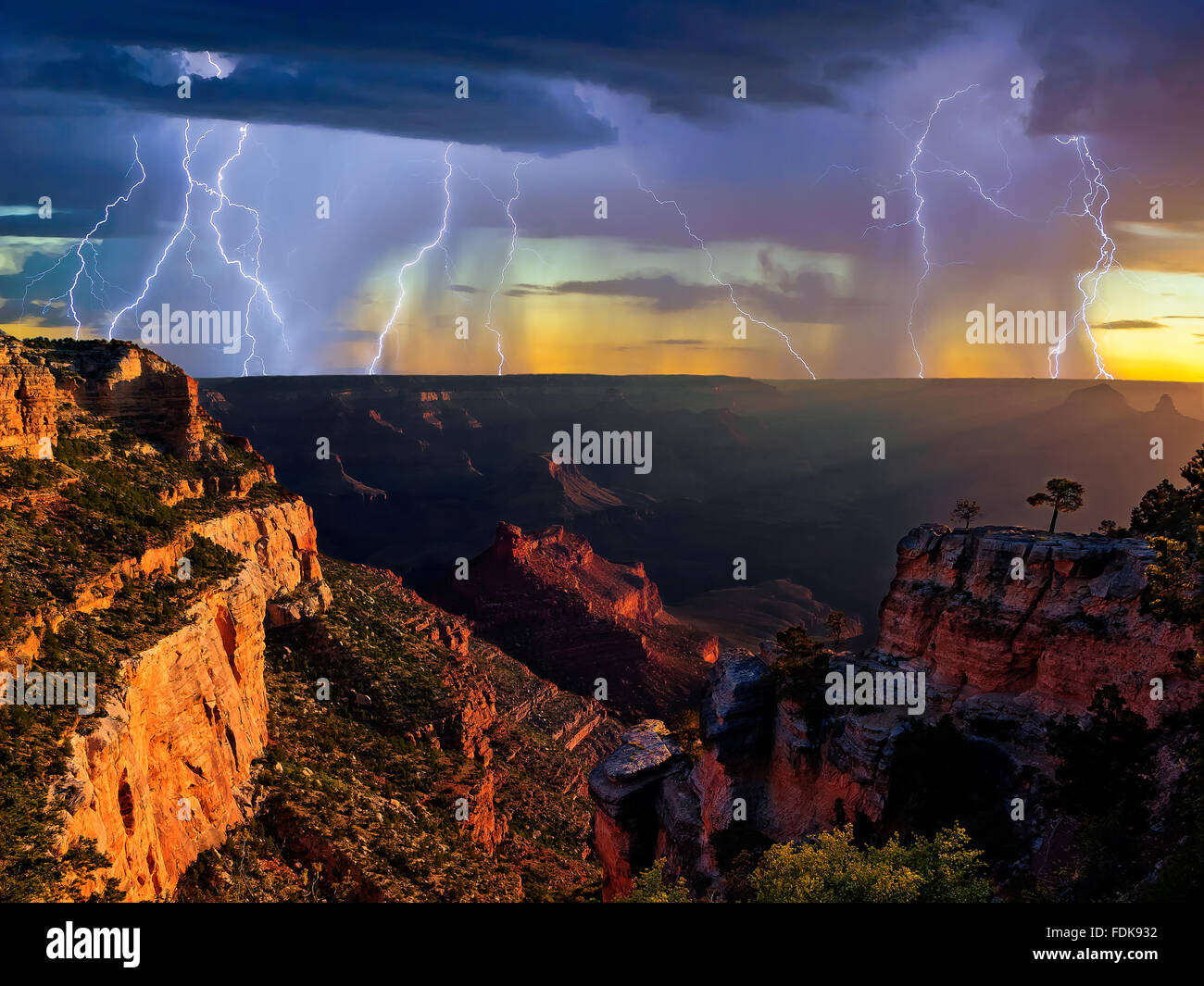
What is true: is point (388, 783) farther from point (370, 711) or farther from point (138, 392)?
point (138, 392)

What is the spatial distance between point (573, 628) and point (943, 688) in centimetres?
6480

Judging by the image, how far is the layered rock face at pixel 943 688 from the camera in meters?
28.4

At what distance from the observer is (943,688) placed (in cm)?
3356

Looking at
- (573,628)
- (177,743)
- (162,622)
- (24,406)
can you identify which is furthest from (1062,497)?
(573,628)

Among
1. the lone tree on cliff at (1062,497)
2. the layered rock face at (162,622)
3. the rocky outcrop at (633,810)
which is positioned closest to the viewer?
the layered rock face at (162,622)

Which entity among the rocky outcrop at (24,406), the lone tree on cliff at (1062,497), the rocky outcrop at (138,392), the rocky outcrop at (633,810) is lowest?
the rocky outcrop at (633,810)

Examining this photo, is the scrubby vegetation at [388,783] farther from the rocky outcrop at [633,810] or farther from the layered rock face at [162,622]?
the rocky outcrop at [633,810]

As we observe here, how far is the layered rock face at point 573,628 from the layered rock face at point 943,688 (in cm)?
4495

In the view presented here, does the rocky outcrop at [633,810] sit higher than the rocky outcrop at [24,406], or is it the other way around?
the rocky outcrop at [24,406]

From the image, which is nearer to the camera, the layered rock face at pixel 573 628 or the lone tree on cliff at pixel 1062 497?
the lone tree on cliff at pixel 1062 497

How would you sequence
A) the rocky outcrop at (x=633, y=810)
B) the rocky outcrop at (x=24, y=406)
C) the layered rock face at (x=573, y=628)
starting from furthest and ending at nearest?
the layered rock face at (x=573, y=628) → the rocky outcrop at (x=633, y=810) → the rocky outcrop at (x=24, y=406)

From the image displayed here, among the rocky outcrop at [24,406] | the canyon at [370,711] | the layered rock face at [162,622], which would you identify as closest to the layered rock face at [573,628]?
the canyon at [370,711]

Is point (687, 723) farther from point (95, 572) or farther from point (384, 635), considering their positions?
point (95, 572)
